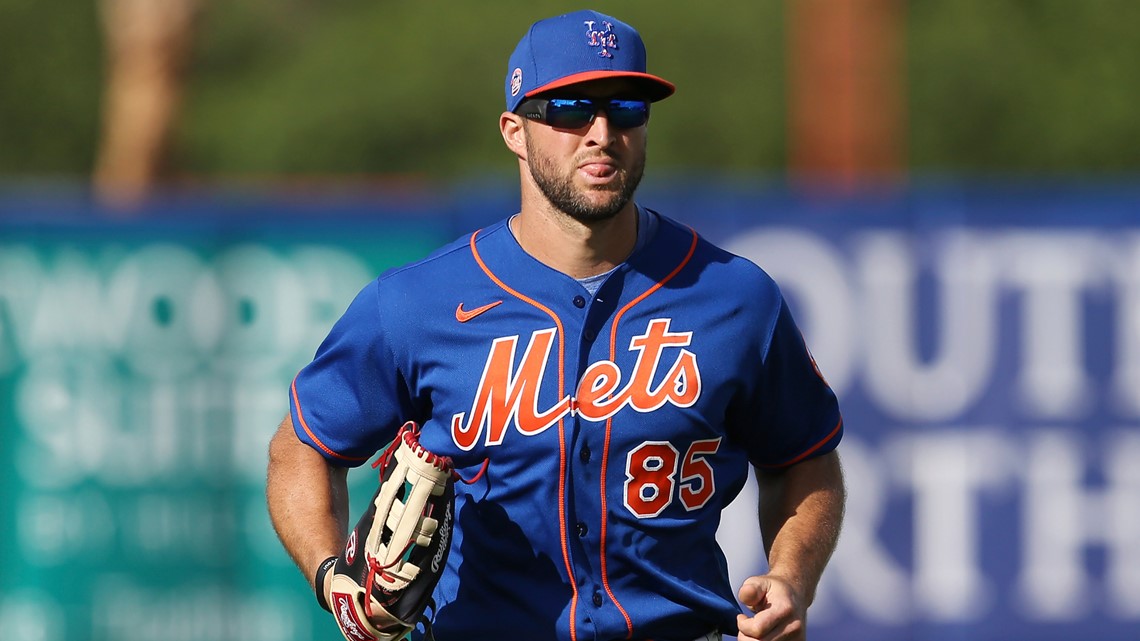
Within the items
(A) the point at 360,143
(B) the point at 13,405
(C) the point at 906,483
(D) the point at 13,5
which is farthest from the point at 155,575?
(D) the point at 13,5

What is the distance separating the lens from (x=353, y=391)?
396cm

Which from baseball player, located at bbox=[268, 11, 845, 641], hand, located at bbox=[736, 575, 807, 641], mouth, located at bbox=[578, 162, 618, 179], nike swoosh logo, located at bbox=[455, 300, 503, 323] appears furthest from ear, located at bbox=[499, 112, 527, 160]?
hand, located at bbox=[736, 575, 807, 641]

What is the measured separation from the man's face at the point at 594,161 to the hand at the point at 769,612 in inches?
33.8

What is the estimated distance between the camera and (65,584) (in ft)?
27.5

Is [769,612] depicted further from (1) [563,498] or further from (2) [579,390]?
(2) [579,390]

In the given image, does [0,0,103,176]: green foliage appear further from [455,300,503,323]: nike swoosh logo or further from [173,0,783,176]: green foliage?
[455,300,503,323]: nike swoosh logo

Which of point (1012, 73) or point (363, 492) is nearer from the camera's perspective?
point (363, 492)

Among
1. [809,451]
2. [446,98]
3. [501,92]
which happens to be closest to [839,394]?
[809,451]

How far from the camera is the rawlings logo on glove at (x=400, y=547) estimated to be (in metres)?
3.57

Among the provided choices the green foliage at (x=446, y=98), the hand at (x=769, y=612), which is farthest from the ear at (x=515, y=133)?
the green foliage at (x=446, y=98)

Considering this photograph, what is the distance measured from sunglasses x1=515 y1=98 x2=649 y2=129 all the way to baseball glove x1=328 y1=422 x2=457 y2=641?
749 mm

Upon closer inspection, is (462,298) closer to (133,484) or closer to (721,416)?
(721,416)

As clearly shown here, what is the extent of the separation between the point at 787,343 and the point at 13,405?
5404mm

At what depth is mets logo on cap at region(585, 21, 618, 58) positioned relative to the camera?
381 centimetres
